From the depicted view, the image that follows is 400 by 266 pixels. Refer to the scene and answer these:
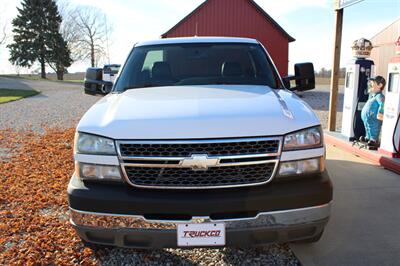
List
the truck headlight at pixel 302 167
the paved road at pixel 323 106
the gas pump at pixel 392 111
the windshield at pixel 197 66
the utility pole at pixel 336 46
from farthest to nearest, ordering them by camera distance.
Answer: the paved road at pixel 323 106 → the utility pole at pixel 336 46 → the gas pump at pixel 392 111 → the windshield at pixel 197 66 → the truck headlight at pixel 302 167

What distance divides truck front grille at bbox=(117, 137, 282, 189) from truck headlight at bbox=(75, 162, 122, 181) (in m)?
0.08

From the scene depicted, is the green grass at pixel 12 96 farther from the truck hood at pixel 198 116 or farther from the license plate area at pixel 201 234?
the license plate area at pixel 201 234

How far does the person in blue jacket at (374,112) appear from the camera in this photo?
6.29 meters

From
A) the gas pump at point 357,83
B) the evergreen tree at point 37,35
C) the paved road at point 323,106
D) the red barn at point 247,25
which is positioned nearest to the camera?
the gas pump at point 357,83

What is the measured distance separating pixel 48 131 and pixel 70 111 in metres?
5.27

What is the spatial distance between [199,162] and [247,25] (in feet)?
74.0

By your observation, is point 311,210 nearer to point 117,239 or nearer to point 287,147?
point 287,147

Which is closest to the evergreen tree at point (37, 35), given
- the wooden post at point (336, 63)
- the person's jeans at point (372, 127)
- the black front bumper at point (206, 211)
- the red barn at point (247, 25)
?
the red barn at point (247, 25)

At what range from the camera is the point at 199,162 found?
8.05 ft

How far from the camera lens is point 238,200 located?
246cm

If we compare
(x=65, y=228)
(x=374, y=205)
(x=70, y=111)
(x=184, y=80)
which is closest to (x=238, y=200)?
(x=184, y=80)

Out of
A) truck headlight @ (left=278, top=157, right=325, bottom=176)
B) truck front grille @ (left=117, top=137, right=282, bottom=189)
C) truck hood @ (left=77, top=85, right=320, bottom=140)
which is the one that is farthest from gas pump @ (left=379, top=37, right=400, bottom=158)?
truck front grille @ (left=117, top=137, right=282, bottom=189)

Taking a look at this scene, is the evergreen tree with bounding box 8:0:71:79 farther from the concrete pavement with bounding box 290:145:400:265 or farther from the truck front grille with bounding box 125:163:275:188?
the truck front grille with bounding box 125:163:275:188

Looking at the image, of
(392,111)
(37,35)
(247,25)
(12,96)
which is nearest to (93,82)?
(392,111)
